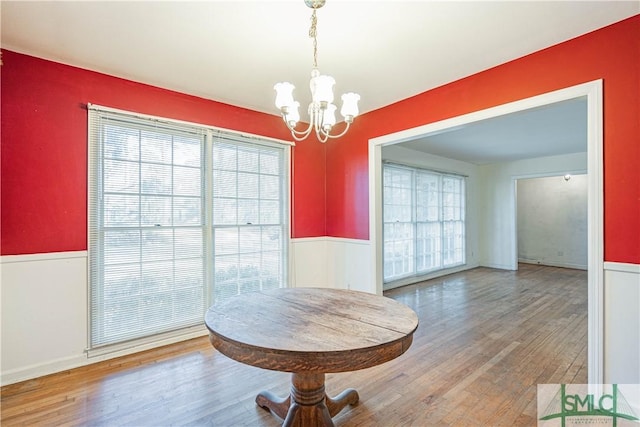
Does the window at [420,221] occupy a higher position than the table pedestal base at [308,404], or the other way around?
the window at [420,221]

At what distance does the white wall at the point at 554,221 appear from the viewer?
280 inches

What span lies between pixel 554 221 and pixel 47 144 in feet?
31.3

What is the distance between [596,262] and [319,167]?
3.00 m

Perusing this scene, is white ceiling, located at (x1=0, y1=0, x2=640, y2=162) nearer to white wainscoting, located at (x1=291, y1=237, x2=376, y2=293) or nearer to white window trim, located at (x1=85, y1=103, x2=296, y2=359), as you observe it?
white window trim, located at (x1=85, y1=103, x2=296, y2=359)

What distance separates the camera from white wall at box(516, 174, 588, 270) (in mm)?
7105

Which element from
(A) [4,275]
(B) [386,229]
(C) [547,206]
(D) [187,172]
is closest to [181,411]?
(A) [4,275]

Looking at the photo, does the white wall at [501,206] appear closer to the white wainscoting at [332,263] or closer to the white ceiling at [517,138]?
the white ceiling at [517,138]

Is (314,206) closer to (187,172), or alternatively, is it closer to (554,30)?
(187,172)

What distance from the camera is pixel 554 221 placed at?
754cm

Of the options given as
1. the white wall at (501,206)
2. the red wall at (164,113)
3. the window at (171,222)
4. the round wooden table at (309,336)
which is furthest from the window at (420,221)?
the round wooden table at (309,336)

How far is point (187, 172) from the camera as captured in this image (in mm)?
3074

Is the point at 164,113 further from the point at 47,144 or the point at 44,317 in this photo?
the point at 44,317

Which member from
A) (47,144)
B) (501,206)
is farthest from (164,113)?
(501,206)

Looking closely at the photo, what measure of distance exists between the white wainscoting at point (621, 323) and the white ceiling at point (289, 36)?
1622 millimetres
